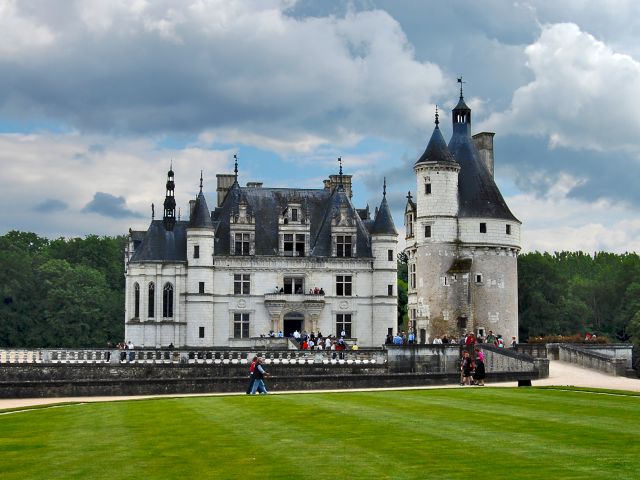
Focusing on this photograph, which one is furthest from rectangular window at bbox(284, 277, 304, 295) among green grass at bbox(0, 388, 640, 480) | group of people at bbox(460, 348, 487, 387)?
green grass at bbox(0, 388, 640, 480)

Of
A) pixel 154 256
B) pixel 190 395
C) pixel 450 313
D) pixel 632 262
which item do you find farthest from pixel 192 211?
pixel 632 262

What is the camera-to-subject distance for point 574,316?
9950 cm

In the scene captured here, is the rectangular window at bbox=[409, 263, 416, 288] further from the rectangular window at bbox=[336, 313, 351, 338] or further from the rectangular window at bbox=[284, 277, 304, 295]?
the rectangular window at bbox=[284, 277, 304, 295]

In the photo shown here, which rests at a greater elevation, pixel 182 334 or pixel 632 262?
pixel 632 262

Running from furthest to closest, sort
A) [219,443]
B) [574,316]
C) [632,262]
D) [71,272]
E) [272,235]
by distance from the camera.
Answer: [632,262], [574,316], [71,272], [272,235], [219,443]

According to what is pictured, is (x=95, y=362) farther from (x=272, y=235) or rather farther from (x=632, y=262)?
(x=632, y=262)

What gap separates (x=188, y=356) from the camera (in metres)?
48.0

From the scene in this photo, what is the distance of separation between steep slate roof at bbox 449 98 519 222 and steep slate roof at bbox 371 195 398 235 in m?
4.82

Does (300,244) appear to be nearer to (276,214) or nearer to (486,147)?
(276,214)

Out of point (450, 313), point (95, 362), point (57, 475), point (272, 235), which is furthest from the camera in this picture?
point (272, 235)

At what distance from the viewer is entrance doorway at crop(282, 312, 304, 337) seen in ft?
210

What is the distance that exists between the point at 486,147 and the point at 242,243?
15.3m

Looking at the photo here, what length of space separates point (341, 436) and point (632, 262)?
96484 millimetres

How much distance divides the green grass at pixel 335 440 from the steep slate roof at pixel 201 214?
119 ft
